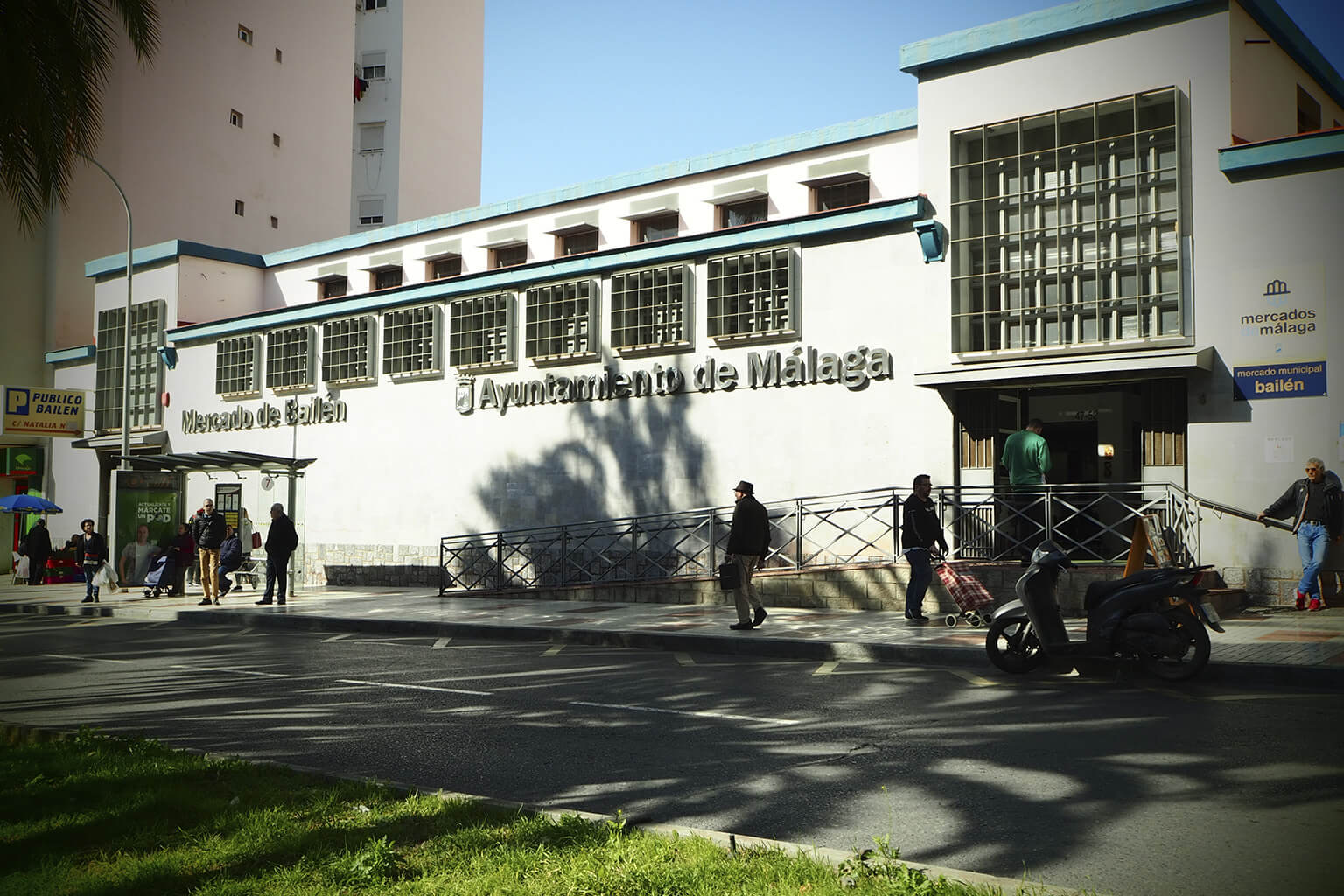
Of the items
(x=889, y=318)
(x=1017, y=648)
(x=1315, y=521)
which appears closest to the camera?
(x=1017, y=648)

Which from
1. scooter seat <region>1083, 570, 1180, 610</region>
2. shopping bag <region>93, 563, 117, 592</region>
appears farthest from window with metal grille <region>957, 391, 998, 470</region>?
shopping bag <region>93, 563, 117, 592</region>

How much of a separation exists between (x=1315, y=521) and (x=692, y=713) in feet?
Result: 30.2

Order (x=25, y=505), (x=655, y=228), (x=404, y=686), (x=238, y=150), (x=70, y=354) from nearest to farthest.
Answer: (x=404, y=686) → (x=655, y=228) → (x=25, y=505) → (x=70, y=354) → (x=238, y=150)

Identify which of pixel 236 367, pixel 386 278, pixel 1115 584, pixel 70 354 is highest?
pixel 386 278

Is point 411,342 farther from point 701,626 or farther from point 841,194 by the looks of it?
point 701,626

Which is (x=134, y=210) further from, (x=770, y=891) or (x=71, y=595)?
(x=770, y=891)

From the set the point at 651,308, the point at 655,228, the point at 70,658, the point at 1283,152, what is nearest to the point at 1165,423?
the point at 1283,152

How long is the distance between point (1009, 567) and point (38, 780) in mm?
11776

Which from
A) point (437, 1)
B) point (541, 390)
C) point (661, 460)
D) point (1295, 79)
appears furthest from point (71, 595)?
point (437, 1)

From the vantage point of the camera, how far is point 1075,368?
14.9 m

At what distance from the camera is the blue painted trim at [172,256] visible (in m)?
30.1

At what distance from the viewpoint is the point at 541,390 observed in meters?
22.3

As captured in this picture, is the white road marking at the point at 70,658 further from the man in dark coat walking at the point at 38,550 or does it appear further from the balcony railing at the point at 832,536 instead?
the man in dark coat walking at the point at 38,550

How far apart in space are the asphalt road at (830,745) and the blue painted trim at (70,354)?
2461 cm
